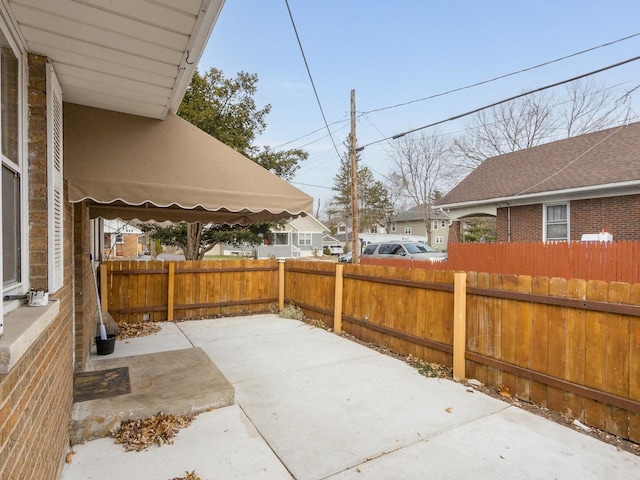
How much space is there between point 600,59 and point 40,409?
11822mm

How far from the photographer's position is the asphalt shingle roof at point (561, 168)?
11.1 m

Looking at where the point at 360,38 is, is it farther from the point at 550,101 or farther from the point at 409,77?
the point at 550,101

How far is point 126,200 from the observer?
3328mm

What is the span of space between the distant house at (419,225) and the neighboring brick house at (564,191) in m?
25.0

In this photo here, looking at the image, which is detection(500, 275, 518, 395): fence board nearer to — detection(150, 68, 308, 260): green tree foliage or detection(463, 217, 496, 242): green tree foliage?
detection(150, 68, 308, 260): green tree foliage

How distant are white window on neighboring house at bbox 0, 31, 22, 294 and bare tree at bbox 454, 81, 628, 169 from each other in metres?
20.7

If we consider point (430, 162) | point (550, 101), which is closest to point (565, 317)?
point (550, 101)

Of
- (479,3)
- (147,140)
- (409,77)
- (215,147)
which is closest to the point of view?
(147,140)

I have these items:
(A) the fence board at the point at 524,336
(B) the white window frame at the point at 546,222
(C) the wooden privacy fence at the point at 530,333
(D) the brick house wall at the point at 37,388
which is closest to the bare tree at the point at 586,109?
(B) the white window frame at the point at 546,222

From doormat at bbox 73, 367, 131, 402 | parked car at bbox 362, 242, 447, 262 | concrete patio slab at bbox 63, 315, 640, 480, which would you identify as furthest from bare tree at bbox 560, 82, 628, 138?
doormat at bbox 73, 367, 131, 402

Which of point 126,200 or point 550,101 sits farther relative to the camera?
point 550,101

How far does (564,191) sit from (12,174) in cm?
1316

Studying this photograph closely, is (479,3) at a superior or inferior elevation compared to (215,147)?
superior

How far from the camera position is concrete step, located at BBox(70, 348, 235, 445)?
292 centimetres
